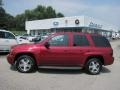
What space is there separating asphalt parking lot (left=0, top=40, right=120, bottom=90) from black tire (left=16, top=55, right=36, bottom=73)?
255 millimetres

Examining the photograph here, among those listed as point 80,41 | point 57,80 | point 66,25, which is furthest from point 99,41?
point 66,25

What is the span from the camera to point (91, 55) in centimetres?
1090

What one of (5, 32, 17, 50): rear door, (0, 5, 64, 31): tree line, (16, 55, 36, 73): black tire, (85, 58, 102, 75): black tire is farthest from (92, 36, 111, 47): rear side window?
(0, 5, 64, 31): tree line

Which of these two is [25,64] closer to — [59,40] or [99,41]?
[59,40]

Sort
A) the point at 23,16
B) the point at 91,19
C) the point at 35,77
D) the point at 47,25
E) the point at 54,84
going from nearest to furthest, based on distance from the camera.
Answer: the point at 54,84
the point at 35,77
the point at 91,19
the point at 47,25
the point at 23,16

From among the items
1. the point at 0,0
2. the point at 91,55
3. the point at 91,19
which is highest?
the point at 0,0

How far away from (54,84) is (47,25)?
5376cm

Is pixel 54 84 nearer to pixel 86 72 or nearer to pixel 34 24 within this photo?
pixel 86 72

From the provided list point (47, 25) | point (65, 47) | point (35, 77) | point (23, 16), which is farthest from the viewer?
point (23, 16)

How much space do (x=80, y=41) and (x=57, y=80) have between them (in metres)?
2.32

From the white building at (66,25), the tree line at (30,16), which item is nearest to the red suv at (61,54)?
the white building at (66,25)

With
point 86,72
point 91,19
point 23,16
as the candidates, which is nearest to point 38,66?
point 86,72

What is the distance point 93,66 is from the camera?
11.0 metres

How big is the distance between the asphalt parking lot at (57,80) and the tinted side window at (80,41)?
4.23 ft
